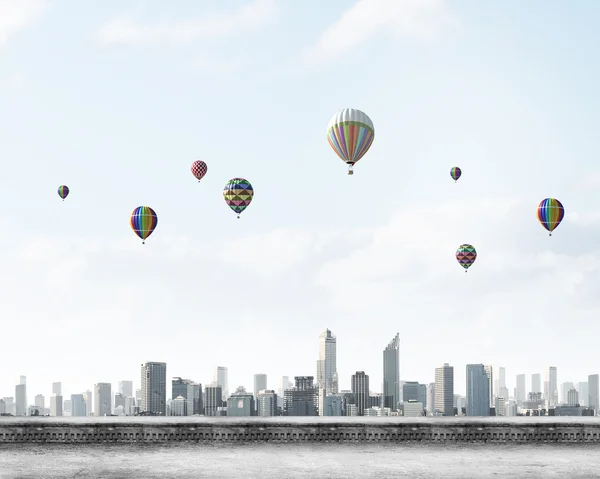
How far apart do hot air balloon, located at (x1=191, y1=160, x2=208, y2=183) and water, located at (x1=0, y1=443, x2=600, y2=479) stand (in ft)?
152

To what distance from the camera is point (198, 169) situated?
105m

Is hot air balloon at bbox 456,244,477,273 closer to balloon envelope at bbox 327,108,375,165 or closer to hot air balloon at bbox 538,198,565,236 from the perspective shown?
hot air balloon at bbox 538,198,565,236

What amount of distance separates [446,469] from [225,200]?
155 feet

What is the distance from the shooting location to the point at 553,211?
302 feet

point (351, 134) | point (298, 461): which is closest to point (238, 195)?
point (351, 134)

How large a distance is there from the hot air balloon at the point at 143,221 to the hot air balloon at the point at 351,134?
2346 cm

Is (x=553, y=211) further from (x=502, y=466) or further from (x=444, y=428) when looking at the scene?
(x=502, y=466)

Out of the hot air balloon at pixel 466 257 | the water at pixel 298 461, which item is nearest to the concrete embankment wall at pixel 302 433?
the water at pixel 298 461

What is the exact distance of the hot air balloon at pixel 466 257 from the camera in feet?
344

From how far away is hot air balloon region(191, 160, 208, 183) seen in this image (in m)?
105

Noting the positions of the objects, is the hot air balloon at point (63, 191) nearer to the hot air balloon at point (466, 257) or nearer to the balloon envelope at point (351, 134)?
the balloon envelope at point (351, 134)

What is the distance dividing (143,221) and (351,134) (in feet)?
86.0

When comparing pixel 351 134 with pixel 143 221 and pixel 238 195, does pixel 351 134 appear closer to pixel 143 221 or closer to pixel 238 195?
pixel 238 195

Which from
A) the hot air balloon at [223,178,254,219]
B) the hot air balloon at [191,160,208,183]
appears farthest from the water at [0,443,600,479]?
the hot air balloon at [191,160,208,183]
